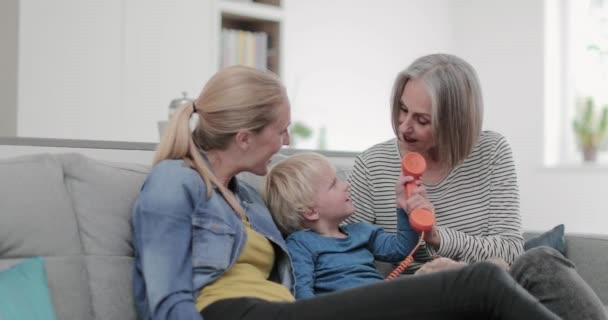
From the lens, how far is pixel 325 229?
5.98ft

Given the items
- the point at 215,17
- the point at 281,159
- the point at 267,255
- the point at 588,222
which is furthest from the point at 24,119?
the point at 588,222

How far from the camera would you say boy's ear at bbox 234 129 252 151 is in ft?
5.15

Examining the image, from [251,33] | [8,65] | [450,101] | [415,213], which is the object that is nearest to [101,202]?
[415,213]

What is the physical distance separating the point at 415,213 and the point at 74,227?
0.79m

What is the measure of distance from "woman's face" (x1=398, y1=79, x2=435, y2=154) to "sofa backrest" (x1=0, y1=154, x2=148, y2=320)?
719 millimetres

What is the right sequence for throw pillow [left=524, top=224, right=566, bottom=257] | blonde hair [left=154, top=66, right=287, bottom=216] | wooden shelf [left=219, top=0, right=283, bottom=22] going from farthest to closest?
wooden shelf [left=219, top=0, right=283, bottom=22] → throw pillow [left=524, top=224, right=566, bottom=257] → blonde hair [left=154, top=66, right=287, bottom=216]

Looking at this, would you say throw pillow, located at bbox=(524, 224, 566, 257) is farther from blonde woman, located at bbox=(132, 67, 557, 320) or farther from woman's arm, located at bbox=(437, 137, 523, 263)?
blonde woman, located at bbox=(132, 67, 557, 320)

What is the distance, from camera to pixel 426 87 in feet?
6.00

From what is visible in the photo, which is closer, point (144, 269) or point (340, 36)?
point (144, 269)

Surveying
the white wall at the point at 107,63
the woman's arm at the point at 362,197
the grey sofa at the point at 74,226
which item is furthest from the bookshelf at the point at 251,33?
the grey sofa at the point at 74,226

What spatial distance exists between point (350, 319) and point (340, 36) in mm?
3204

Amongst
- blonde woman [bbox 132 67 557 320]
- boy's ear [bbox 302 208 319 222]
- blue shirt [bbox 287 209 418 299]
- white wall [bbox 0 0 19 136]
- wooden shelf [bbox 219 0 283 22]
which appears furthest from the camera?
wooden shelf [bbox 219 0 283 22]

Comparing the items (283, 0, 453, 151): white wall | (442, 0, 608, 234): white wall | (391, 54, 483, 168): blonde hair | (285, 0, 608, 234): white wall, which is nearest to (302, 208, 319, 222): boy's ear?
(391, 54, 483, 168): blonde hair

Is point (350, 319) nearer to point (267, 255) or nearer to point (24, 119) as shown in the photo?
point (267, 255)
